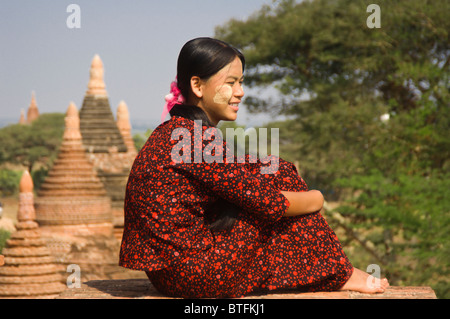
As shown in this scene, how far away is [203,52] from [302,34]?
17.7 meters

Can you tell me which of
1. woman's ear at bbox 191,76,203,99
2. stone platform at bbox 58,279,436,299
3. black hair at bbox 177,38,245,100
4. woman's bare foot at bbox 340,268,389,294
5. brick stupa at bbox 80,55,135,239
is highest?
black hair at bbox 177,38,245,100

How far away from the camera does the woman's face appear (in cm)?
392

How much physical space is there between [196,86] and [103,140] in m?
11.3

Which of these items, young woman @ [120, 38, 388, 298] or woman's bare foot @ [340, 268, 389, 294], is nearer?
young woman @ [120, 38, 388, 298]

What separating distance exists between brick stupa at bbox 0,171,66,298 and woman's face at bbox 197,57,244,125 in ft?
A: 25.8

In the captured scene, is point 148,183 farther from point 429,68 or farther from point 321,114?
point 321,114

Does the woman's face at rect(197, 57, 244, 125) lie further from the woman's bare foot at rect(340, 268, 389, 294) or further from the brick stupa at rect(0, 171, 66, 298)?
the brick stupa at rect(0, 171, 66, 298)

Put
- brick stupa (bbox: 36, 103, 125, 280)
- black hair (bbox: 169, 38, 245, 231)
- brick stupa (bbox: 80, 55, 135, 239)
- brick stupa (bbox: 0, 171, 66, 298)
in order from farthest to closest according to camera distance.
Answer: brick stupa (bbox: 80, 55, 135, 239) < brick stupa (bbox: 36, 103, 125, 280) < brick stupa (bbox: 0, 171, 66, 298) < black hair (bbox: 169, 38, 245, 231)

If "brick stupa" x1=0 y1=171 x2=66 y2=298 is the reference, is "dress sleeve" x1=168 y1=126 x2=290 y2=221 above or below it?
above

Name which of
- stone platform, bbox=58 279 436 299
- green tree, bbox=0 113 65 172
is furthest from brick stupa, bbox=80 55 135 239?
green tree, bbox=0 113 65 172

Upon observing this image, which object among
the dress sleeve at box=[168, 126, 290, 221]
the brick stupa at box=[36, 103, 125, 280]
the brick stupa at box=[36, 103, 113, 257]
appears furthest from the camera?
the brick stupa at box=[36, 103, 113, 257]

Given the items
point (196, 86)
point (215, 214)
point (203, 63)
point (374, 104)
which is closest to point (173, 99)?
point (196, 86)

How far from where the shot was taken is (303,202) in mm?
3791

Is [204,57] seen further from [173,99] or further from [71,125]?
[71,125]
